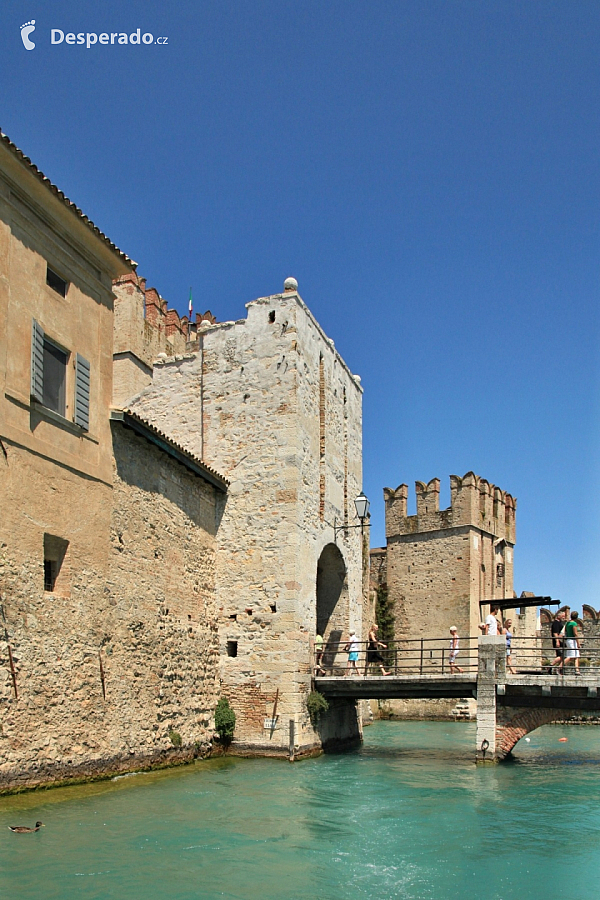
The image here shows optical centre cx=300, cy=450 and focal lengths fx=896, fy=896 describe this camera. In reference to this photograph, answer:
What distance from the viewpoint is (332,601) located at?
22.5m

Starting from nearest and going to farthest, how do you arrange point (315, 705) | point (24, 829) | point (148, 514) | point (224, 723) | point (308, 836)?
point (24, 829) < point (308, 836) < point (148, 514) < point (224, 723) < point (315, 705)

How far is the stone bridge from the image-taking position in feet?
55.4

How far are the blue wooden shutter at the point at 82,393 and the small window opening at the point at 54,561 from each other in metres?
1.90

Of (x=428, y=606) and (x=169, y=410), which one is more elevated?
(x=169, y=410)

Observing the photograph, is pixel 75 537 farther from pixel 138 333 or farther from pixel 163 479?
pixel 138 333

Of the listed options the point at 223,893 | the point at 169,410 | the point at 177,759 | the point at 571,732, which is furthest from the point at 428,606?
the point at 223,893

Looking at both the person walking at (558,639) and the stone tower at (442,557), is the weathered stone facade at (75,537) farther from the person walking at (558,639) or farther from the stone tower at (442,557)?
the stone tower at (442,557)

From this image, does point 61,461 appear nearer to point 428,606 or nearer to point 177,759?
point 177,759

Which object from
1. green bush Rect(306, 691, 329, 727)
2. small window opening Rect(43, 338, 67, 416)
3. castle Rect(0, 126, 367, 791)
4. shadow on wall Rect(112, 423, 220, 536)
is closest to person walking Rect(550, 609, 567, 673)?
green bush Rect(306, 691, 329, 727)

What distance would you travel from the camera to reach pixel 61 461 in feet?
43.6

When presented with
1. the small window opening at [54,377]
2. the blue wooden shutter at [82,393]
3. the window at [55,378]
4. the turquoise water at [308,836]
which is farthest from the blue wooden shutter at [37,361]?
the turquoise water at [308,836]

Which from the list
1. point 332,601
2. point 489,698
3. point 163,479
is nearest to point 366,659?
point 332,601

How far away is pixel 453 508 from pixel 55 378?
23618mm

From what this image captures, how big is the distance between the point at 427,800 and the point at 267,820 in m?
3.02
